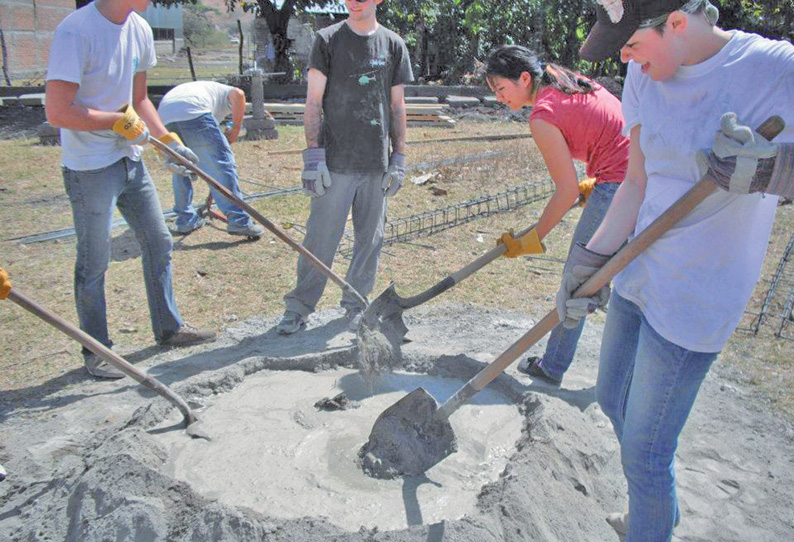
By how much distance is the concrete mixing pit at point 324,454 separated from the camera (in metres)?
2.71

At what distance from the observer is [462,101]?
1489cm

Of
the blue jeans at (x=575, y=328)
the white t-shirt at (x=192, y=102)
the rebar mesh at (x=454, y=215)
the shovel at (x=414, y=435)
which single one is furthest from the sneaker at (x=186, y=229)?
the shovel at (x=414, y=435)

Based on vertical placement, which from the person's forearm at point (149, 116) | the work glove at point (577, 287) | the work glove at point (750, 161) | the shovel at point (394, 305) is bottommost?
the shovel at point (394, 305)

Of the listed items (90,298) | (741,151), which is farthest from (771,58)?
(90,298)

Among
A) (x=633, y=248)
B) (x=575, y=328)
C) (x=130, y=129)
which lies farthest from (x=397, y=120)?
(x=633, y=248)

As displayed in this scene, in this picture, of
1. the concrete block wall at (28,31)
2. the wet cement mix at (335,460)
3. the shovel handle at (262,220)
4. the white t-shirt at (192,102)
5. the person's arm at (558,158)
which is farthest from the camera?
the concrete block wall at (28,31)

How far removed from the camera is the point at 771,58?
1.84 m

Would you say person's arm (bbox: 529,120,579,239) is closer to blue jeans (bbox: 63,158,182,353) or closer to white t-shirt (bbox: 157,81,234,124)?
blue jeans (bbox: 63,158,182,353)

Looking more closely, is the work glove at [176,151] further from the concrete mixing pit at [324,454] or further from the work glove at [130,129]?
the concrete mixing pit at [324,454]

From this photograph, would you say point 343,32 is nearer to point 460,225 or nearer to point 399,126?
point 399,126

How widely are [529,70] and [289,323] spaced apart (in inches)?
84.9

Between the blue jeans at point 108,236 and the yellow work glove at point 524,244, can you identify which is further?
the blue jeans at point 108,236

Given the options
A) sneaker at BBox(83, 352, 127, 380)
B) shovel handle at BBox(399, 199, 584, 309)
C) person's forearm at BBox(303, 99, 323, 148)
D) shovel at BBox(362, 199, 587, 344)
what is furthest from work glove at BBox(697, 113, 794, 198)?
sneaker at BBox(83, 352, 127, 380)

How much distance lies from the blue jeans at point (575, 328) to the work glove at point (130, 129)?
90.8 inches
